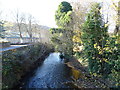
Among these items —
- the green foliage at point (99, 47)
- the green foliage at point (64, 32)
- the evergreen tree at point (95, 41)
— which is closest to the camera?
the green foliage at point (99, 47)

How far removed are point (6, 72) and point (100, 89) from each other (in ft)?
26.2

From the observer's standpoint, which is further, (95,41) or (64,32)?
(64,32)

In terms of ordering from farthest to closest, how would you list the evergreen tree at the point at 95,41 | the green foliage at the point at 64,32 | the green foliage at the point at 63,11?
the green foliage at the point at 63,11 → the green foliage at the point at 64,32 → the evergreen tree at the point at 95,41

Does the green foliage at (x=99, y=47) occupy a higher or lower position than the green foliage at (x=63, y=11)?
lower

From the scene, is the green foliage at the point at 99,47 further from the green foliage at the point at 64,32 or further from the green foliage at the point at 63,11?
the green foliage at the point at 63,11

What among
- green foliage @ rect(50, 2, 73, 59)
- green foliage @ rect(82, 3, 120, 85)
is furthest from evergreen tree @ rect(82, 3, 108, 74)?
green foliage @ rect(50, 2, 73, 59)

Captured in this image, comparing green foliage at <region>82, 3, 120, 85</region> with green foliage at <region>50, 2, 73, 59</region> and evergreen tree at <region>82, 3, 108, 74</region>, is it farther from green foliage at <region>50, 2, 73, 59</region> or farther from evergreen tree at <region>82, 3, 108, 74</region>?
green foliage at <region>50, 2, 73, 59</region>

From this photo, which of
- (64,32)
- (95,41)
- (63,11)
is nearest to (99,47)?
(95,41)

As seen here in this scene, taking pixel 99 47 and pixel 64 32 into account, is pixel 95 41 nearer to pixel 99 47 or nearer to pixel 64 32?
pixel 99 47

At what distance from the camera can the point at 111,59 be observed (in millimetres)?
6980

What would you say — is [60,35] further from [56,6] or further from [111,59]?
[111,59]

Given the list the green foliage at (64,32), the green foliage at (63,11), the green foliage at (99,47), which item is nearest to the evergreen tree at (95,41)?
the green foliage at (99,47)

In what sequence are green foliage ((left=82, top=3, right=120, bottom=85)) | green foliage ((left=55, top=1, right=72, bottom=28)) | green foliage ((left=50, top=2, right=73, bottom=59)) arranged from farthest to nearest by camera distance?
green foliage ((left=55, top=1, right=72, bottom=28)), green foliage ((left=50, top=2, right=73, bottom=59)), green foliage ((left=82, top=3, right=120, bottom=85))

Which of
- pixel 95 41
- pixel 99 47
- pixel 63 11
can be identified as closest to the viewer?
pixel 99 47
